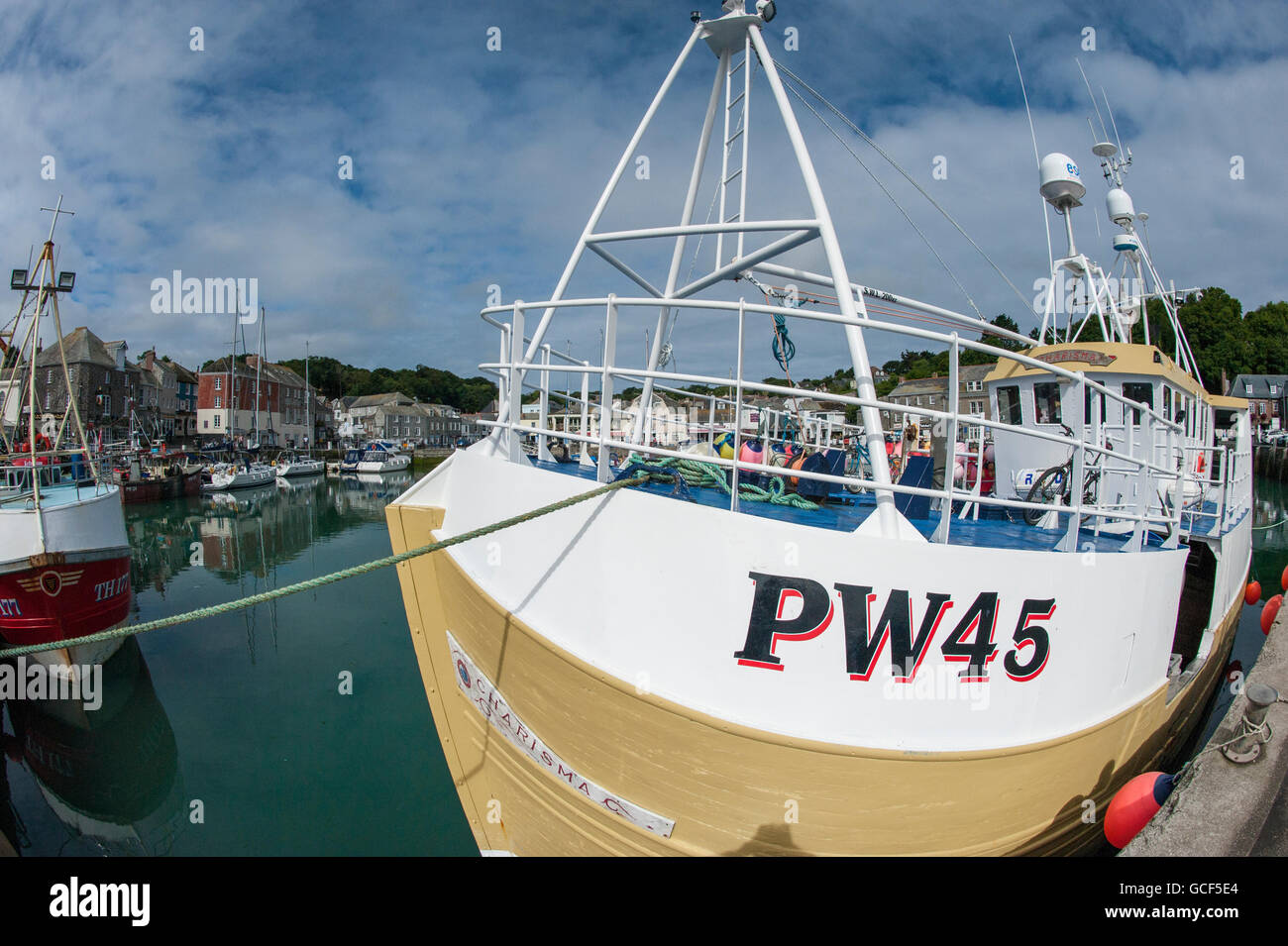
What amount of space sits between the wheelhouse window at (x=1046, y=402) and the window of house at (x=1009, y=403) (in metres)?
0.28

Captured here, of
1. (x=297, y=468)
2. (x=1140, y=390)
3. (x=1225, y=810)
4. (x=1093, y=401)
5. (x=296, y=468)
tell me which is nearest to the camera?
(x=1225, y=810)

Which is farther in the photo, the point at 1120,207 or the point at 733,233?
the point at 1120,207

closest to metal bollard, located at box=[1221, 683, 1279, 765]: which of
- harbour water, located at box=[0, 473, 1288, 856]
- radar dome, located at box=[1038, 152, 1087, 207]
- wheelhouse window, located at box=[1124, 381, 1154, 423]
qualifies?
wheelhouse window, located at box=[1124, 381, 1154, 423]

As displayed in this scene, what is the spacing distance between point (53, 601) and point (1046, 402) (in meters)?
16.7

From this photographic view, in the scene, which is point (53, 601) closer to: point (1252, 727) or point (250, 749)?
point (250, 749)

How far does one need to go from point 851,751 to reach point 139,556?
28.8 metres

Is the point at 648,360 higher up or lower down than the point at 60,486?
higher up

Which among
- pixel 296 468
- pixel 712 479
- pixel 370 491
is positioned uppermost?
pixel 712 479

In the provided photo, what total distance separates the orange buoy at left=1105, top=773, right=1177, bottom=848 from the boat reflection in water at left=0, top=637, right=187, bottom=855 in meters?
9.52

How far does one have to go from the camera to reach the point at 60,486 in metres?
14.2

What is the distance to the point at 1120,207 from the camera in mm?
12336

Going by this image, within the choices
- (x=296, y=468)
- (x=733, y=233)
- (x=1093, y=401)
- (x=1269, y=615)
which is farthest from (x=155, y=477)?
(x=1269, y=615)
